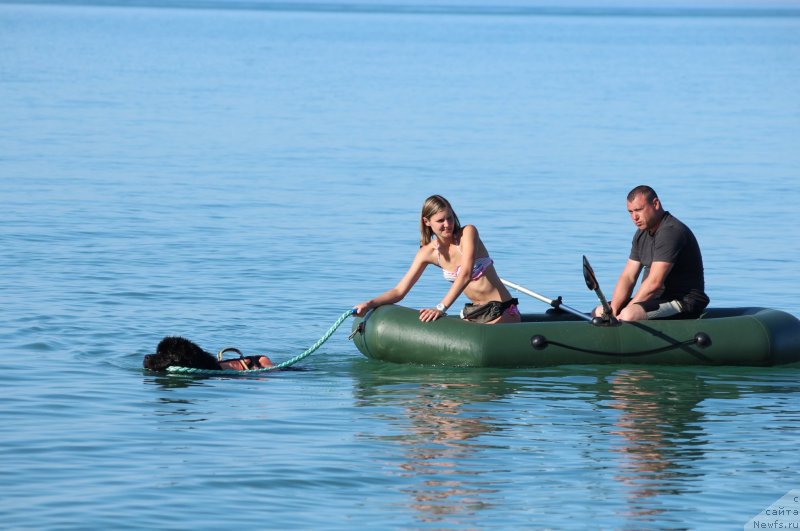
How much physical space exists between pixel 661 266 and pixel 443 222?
60.5 inches

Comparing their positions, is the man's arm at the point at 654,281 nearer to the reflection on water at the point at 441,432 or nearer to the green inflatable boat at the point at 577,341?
the green inflatable boat at the point at 577,341

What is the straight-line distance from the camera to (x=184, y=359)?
31.6 ft

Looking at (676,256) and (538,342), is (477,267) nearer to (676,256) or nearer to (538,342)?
(538,342)

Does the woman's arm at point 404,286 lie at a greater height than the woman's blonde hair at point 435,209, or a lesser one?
lesser

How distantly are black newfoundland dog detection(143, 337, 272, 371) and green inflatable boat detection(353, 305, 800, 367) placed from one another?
965 mm

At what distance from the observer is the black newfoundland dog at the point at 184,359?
31.6ft

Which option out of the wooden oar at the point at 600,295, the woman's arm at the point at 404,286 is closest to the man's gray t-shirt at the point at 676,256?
the wooden oar at the point at 600,295

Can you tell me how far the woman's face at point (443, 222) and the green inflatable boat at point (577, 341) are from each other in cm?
62

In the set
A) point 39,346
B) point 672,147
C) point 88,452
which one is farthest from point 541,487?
point 672,147

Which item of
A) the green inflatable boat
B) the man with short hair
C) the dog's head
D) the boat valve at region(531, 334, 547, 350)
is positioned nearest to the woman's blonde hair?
the green inflatable boat

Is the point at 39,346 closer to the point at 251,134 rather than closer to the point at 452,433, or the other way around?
the point at 452,433

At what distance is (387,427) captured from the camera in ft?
28.5

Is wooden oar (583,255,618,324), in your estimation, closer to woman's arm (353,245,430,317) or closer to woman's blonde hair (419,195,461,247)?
woman's blonde hair (419,195,461,247)

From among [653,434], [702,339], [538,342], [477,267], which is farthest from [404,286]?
[653,434]
